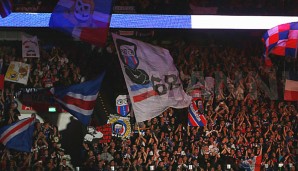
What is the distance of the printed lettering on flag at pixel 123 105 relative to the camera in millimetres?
20913

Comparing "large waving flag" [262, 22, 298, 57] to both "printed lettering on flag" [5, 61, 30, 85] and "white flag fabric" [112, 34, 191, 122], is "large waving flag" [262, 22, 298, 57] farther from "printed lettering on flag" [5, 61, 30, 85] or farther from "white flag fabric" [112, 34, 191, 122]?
"printed lettering on flag" [5, 61, 30, 85]

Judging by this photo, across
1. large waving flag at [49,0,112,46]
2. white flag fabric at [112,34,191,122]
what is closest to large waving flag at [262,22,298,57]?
white flag fabric at [112,34,191,122]

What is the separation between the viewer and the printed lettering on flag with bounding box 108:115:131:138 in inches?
802

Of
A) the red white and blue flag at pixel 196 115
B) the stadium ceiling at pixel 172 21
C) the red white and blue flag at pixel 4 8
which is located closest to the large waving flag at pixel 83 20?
the red white and blue flag at pixel 4 8

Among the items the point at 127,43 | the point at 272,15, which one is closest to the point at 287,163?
the point at 272,15

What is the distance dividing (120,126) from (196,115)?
9.84ft

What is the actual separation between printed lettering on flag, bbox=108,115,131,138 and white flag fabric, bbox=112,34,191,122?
3.97 meters

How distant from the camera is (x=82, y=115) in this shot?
16812mm

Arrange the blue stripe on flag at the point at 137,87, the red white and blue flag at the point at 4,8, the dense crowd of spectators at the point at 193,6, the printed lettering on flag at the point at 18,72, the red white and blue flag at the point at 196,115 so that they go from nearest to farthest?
1. the red white and blue flag at the point at 4,8
2. the blue stripe on flag at the point at 137,87
3. the printed lettering on flag at the point at 18,72
4. the red white and blue flag at the point at 196,115
5. the dense crowd of spectators at the point at 193,6

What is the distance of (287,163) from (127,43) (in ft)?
26.3

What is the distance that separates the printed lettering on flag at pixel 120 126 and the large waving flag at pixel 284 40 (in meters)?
6.14

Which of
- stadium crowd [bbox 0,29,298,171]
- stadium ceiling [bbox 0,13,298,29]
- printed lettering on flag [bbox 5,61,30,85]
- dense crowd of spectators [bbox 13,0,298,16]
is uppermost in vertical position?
dense crowd of spectators [bbox 13,0,298,16]

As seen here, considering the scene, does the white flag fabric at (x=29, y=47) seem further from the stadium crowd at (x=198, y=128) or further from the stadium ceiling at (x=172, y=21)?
the stadium ceiling at (x=172, y=21)

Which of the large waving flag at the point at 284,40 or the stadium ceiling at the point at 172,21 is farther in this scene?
the stadium ceiling at the point at 172,21
